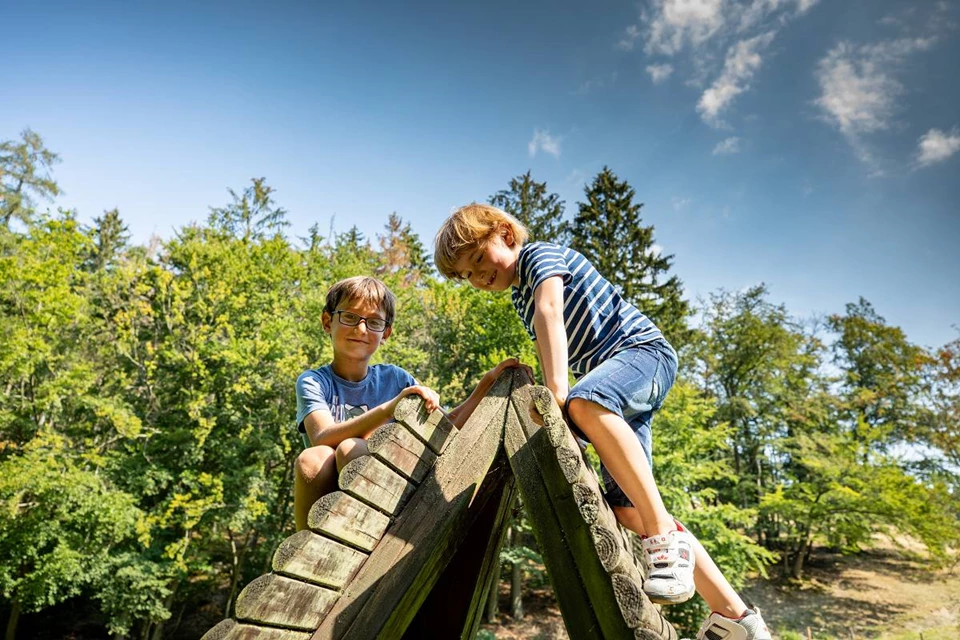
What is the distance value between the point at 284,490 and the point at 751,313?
2632 cm

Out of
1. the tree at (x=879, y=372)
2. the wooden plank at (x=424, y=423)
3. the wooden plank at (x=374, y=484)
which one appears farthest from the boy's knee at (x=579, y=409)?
the tree at (x=879, y=372)

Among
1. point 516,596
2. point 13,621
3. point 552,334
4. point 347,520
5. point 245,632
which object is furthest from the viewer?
point 516,596

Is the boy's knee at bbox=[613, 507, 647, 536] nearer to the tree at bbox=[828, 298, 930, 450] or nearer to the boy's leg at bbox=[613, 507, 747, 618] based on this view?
the boy's leg at bbox=[613, 507, 747, 618]

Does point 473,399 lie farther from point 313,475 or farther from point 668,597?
point 668,597

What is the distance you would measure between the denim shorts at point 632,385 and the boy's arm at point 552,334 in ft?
0.25

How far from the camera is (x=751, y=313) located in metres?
Answer: 30.5

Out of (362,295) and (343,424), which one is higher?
(362,295)

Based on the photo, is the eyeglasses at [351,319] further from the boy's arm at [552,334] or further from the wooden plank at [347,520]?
the wooden plank at [347,520]

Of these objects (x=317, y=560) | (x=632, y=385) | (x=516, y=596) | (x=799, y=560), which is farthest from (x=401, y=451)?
(x=799, y=560)

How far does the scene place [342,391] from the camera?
282cm

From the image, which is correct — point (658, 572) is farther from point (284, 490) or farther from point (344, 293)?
point (284, 490)

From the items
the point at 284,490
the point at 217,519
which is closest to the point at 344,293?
the point at 217,519

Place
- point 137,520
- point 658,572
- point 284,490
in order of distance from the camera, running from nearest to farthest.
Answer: point 658,572, point 137,520, point 284,490

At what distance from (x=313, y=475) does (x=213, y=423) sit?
1625 centimetres
